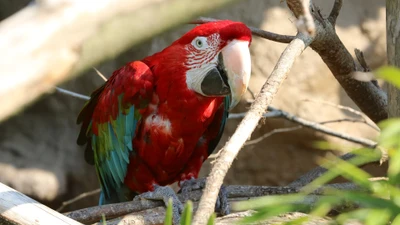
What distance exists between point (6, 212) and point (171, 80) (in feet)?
2.65

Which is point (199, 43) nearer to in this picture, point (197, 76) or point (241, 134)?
point (197, 76)

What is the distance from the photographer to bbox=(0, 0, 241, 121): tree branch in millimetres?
749

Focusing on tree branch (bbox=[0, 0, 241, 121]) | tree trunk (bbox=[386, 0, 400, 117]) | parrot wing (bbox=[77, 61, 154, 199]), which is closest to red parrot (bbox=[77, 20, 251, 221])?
parrot wing (bbox=[77, 61, 154, 199])

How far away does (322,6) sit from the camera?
2883 millimetres

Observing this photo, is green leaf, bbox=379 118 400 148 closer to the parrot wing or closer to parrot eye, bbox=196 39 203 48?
parrot eye, bbox=196 39 203 48

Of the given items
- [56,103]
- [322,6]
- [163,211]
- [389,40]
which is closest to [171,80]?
[163,211]

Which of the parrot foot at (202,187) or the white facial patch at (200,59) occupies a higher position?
the white facial patch at (200,59)

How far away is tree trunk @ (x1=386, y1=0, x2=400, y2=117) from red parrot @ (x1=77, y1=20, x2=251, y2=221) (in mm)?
403

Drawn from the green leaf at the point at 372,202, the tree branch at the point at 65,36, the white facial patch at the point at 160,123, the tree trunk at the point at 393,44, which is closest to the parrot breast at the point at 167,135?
the white facial patch at the point at 160,123

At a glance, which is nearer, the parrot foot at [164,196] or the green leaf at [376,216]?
the green leaf at [376,216]

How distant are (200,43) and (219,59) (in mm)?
93

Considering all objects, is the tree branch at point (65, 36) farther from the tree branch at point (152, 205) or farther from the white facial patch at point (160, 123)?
the white facial patch at point (160, 123)

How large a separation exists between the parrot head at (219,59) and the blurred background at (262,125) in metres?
0.87

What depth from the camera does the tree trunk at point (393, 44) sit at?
1492mm
